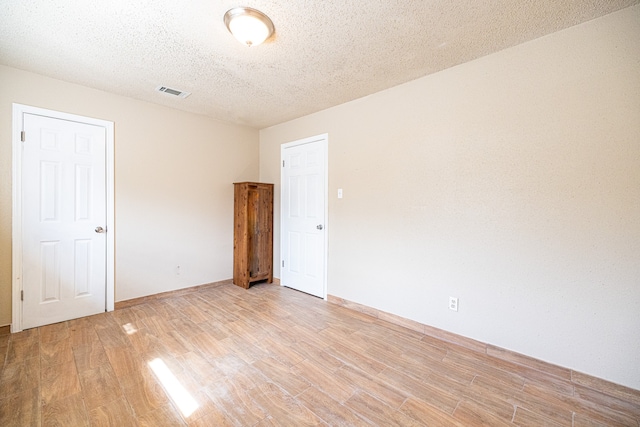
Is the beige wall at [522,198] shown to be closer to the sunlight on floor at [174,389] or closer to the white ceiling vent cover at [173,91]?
the sunlight on floor at [174,389]

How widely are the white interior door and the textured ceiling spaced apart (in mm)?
656

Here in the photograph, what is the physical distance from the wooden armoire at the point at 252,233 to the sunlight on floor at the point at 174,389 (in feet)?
6.37

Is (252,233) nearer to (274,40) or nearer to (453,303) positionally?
(274,40)

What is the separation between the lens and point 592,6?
1.72 metres

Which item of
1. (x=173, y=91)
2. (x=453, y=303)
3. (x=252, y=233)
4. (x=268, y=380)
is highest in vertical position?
(x=173, y=91)

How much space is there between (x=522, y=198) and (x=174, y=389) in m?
2.92

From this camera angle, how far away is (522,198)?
6.93 ft

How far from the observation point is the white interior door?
2.63 meters

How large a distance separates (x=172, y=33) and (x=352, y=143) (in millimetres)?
2032

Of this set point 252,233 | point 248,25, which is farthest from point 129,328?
point 248,25

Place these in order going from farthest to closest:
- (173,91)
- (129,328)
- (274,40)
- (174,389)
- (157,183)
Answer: (157,183) < (173,91) < (129,328) < (274,40) < (174,389)

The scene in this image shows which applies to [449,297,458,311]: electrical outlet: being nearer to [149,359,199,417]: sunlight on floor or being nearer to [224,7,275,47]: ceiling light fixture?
[149,359,199,417]: sunlight on floor

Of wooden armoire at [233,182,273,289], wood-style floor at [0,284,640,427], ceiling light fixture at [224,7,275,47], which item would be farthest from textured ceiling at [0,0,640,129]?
wood-style floor at [0,284,640,427]

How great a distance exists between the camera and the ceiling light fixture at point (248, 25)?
5.77 ft
